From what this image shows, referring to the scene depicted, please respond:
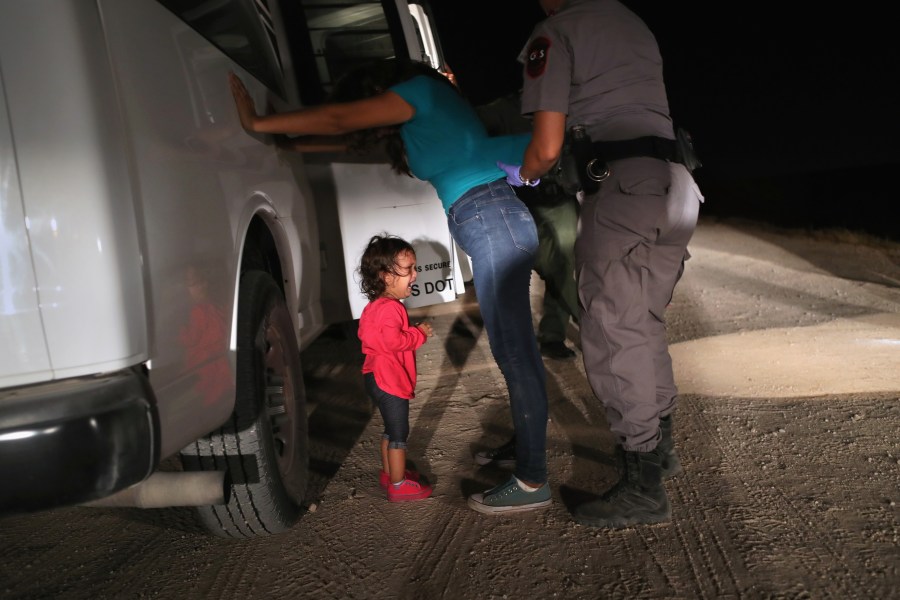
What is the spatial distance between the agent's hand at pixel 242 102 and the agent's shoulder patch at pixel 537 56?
0.98 metres

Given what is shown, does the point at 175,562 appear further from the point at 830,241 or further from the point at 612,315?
the point at 830,241

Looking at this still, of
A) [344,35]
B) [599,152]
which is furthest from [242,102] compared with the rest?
[344,35]

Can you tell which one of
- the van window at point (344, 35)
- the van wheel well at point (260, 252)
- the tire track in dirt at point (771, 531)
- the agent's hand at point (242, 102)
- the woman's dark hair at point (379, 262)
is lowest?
the tire track in dirt at point (771, 531)

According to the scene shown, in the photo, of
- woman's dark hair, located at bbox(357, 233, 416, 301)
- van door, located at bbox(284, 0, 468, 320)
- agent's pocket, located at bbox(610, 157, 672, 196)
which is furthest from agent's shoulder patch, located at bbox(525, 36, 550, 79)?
van door, located at bbox(284, 0, 468, 320)

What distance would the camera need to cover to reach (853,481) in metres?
2.69

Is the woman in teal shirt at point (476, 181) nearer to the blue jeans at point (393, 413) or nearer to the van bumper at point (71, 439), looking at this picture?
the blue jeans at point (393, 413)

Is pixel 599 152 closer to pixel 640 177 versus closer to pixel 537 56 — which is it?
pixel 640 177

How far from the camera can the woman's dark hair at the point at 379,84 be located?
8.46ft

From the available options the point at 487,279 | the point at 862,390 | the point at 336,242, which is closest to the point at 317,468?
the point at 336,242

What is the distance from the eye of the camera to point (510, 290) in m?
2.56

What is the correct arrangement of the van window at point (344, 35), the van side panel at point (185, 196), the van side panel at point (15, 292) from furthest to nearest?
1. the van window at point (344, 35)
2. the van side panel at point (185, 196)
3. the van side panel at point (15, 292)

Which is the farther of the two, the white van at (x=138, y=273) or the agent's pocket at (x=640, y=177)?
the agent's pocket at (x=640, y=177)

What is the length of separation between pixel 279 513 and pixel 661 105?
2.01 meters

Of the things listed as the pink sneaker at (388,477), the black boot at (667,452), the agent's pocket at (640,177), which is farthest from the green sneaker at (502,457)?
the agent's pocket at (640,177)
